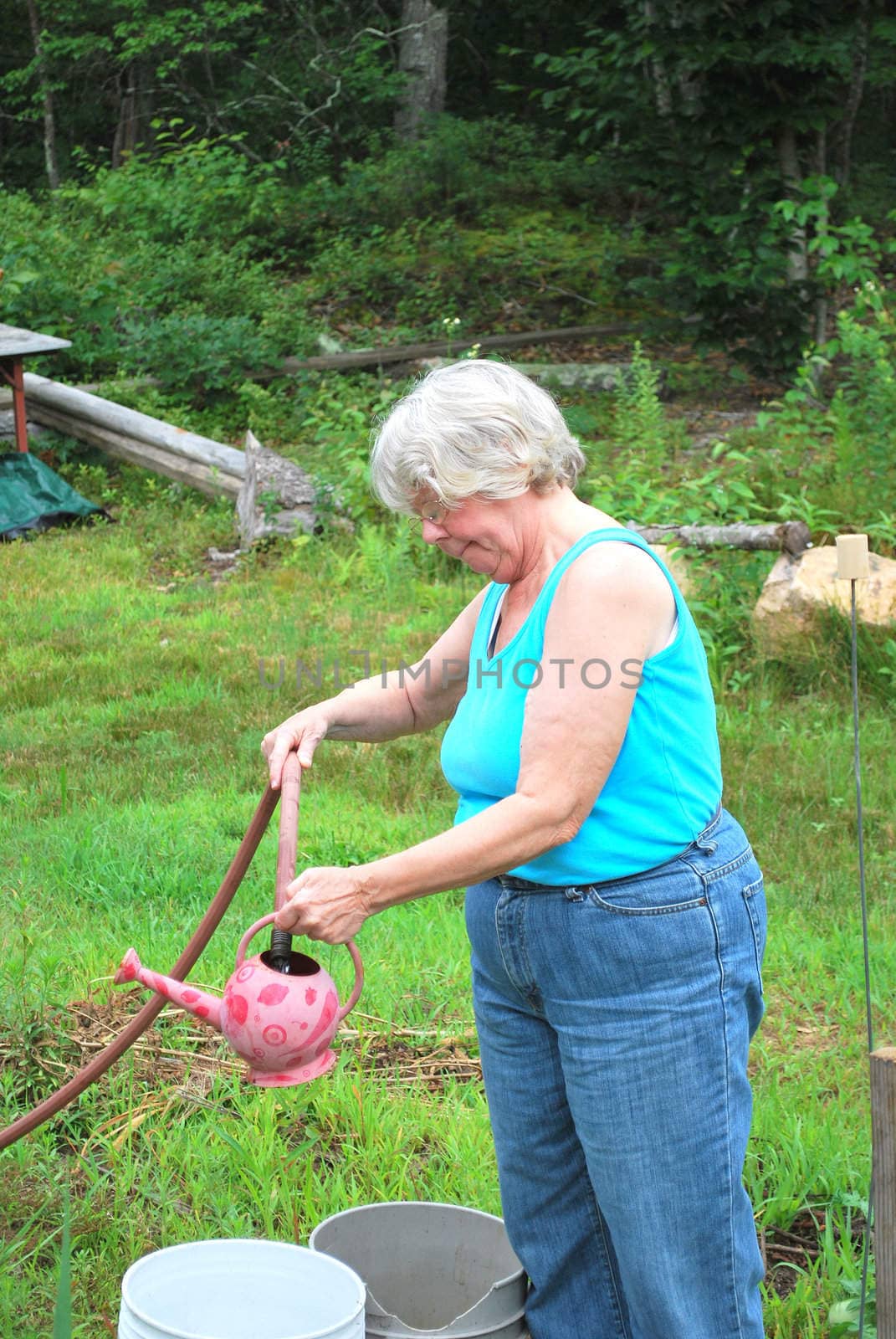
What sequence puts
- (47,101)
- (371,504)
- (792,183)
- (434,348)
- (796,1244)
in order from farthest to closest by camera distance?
1. (47,101)
2. (434,348)
3. (792,183)
4. (371,504)
5. (796,1244)

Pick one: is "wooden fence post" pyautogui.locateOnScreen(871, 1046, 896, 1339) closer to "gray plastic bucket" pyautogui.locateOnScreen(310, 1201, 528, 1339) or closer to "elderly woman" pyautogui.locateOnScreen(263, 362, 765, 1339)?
"elderly woman" pyautogui.locateOnScreen(263, 362, 765, 1339)

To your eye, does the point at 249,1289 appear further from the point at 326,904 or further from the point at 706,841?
the point at 706,841

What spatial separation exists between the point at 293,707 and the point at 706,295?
5574 millimetres

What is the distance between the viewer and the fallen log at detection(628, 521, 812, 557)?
20.2 feet

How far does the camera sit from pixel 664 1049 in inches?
77.2

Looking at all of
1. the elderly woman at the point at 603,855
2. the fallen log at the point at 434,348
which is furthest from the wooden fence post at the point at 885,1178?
the fallen log at the point at 434,348

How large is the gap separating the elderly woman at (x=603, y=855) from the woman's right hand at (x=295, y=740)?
322mm

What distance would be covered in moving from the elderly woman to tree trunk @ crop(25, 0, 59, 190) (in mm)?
15944

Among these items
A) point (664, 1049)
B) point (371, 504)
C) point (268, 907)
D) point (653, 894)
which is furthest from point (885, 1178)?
point (371, 504)

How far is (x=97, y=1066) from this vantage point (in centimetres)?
225

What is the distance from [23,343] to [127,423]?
35.0 inches

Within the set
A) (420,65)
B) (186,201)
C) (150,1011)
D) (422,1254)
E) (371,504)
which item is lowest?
(371,504)

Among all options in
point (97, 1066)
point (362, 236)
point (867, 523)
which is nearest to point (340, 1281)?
point (97, 1066)

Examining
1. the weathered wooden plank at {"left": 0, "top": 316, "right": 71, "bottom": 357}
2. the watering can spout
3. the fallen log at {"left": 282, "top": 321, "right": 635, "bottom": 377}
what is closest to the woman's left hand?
the watering can spout
